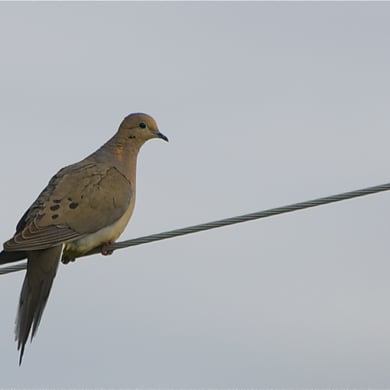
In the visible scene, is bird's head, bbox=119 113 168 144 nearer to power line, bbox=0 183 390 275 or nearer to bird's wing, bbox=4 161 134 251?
bird's wing, bbox=4 161 134 251

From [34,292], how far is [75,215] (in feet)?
2.23

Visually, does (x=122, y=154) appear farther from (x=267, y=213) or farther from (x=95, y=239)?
(x=267, y=213)

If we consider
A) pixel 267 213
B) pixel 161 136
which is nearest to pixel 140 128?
pixel 161 136

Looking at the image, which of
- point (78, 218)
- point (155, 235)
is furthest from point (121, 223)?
point (155, 235)

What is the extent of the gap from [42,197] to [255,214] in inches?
95.0

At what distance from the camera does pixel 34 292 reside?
23.0ft

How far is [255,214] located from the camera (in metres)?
5.56

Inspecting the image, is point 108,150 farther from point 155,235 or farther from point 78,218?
point 155,235

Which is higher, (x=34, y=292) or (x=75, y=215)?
(x=75, y=215)

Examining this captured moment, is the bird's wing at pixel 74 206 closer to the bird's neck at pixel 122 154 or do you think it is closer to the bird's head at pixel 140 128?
the bird's neck at pixel 122 154

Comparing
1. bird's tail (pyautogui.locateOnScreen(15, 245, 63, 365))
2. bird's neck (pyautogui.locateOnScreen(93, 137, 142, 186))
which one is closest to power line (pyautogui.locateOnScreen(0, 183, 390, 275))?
bird's tail (pyautogui.locateOnScreen(15, 245, 63, 365))

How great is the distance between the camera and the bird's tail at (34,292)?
273 inches

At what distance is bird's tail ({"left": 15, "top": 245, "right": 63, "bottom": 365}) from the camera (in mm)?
6922

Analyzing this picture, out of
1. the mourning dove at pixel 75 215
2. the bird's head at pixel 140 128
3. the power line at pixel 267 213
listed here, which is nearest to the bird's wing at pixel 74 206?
the mourning dove at pixel 75 215
